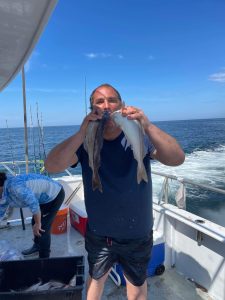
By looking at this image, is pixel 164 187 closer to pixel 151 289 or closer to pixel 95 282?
pixel 151 289

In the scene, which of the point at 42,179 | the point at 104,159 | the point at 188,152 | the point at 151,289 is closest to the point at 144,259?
the point at 104,159

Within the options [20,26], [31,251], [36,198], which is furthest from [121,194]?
[31,251]

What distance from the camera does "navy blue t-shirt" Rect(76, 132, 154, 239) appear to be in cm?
186

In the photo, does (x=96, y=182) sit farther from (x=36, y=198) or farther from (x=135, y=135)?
(x=36, y=198)

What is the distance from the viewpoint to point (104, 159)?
1871 millimetres

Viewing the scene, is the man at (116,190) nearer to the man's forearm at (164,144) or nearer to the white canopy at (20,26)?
the man's forearm at (164,144)

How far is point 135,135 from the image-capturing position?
1.67 m

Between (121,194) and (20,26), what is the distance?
132cm

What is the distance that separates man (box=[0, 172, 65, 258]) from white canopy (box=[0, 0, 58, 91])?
1.24 m

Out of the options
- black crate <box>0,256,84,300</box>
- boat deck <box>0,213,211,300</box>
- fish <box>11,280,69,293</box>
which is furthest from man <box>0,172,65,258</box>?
fish <box>11,280,69,293</box>

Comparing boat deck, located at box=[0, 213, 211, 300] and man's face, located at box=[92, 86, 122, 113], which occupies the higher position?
man's face, located at box=[92, 86, 122, 113]

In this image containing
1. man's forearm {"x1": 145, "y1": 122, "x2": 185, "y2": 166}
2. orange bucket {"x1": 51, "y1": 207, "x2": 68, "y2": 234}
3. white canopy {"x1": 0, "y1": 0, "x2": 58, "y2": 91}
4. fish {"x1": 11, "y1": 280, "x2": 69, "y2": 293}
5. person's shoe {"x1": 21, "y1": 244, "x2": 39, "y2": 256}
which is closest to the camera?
white canopy {"x1": 0, "y1": 0, "x2": 58, "y2": 91}

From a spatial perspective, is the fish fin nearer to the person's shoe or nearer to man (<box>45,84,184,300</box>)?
man (<box>45,84,184,300</box>)

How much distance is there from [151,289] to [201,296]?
0.52 meters
